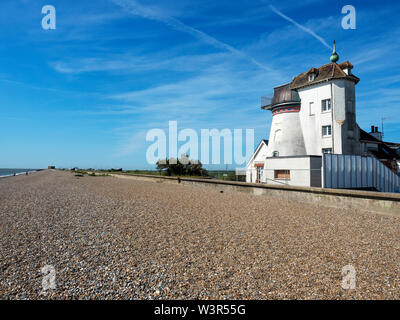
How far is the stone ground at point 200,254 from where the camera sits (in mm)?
4219

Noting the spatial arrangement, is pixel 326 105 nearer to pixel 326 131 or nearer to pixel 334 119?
pixel 334 119

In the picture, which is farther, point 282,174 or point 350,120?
point 350,120

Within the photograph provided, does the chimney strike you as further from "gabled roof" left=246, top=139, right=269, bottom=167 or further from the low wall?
the low wall

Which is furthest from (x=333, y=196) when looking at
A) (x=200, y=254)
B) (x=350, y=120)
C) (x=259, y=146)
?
(x=259, y=146)

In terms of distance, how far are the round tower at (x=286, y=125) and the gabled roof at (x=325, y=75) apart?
37.9 inches

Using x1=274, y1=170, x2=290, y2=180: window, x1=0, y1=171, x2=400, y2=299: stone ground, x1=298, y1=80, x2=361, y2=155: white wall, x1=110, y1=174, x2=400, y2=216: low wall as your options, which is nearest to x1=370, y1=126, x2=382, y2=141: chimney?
x1=298, y1=80, x2=361, y2=155: white wall

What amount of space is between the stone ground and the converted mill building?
385 inches

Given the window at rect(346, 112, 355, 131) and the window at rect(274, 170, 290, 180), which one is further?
the window at rect(346, 112, 355, 131)

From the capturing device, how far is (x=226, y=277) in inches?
182

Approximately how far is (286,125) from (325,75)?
17.6ft

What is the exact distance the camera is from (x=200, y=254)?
571cm

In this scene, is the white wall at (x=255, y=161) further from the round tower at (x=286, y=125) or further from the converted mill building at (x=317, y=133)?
the round tower at (x=286, y=125)

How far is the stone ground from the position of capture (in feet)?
13.8
